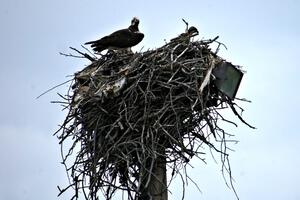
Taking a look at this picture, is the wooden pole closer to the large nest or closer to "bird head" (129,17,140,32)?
the large nest

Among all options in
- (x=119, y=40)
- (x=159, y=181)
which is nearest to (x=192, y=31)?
(x=119, y=40)

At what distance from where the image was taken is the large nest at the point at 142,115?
531 centimetres

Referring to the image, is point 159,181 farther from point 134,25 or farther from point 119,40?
Result: point 134,25

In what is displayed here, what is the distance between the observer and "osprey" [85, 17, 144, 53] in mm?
6848

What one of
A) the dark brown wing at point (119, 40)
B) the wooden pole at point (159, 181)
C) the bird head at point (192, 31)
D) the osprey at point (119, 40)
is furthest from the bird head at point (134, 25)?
the wooden pole at point (159, 181)

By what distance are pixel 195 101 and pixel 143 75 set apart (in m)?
0.57

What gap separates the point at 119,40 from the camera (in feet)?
23.0

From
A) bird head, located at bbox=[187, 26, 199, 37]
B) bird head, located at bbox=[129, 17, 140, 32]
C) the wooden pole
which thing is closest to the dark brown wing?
bird head, located at bbox=[129, 17, 140, 32]

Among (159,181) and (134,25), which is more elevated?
(134,25)

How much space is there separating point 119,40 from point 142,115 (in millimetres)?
1799

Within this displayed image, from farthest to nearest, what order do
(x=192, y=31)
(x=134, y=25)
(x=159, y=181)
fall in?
(x=134, y=25) < (x=192, y=31) < (x=159, y=181)

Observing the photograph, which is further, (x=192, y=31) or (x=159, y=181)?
(x=192, y=31)

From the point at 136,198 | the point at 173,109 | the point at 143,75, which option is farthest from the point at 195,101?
the point at 136,198

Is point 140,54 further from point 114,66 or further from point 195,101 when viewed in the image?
point 195,101
